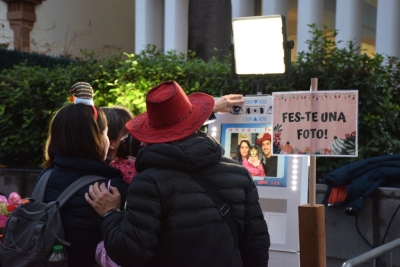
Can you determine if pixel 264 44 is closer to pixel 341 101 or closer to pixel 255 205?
pixel 341 101

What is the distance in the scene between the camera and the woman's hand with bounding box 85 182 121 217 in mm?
2906

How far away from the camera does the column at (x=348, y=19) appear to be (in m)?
14.2

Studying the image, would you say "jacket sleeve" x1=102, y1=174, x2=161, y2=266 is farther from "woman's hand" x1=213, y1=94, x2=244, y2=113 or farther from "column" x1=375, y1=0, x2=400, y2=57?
"column" x1=375, y1=0, x2=400, y2=57

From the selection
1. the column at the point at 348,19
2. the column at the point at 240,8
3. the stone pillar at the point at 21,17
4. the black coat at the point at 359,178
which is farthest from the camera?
the stone pillar at the point at 21,17

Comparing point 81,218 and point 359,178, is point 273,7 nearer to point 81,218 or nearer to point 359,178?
point 359,178

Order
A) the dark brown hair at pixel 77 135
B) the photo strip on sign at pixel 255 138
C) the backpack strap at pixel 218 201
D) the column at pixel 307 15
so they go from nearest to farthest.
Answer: the backpack strap at pixel 218 201, the dark brown hair at pixel 77 135, the photo strip on sign at pixel 255 138, the column at pixel 307 15

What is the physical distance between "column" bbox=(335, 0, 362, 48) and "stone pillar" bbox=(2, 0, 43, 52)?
8.60 metres

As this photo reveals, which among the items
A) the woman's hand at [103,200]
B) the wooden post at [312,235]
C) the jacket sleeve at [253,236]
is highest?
the woman's hand at [103,200]

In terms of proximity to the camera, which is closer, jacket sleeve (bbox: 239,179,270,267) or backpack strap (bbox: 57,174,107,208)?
jacket sleeve (bbox: 239,179,270,267)

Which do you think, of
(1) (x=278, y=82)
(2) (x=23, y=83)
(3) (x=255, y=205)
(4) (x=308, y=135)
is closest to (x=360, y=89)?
(1) (x=278, y=82)

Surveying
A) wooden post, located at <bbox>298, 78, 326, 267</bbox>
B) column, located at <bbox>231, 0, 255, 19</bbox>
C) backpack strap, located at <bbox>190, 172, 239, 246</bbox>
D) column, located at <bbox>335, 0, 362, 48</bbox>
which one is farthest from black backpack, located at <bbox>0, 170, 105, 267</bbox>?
column, located at <bbox>231, 0, 255, 19</bbox>

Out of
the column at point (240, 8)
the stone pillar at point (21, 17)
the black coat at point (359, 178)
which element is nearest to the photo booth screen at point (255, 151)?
the black coat at point (359, 178)

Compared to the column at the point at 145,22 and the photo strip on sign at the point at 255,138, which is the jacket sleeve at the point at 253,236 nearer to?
the photo strip on sign at the point at 255,138

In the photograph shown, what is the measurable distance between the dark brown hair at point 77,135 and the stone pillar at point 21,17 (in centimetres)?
1547
